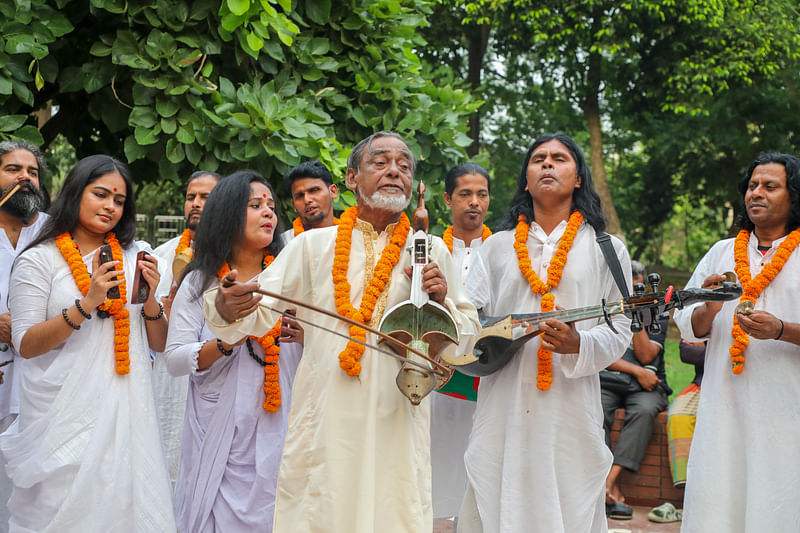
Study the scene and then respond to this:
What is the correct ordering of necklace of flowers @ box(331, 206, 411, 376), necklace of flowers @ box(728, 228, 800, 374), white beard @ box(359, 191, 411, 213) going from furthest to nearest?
necklace of flowers @ box(728, 228, 800, 374) → white beard @ box(359, 191, 411, 213) → necklace of flowers @ box(331, 206, 411, 376)

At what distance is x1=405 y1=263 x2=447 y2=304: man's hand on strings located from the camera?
301 cm

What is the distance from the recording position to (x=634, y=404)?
6.04 metres

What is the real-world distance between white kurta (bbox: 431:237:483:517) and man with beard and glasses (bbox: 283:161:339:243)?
88 cm

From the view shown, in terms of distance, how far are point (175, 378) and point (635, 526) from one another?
330 cm

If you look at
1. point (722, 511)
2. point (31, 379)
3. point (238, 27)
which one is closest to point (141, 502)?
point (31, 379)

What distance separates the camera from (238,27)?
5.57 metres

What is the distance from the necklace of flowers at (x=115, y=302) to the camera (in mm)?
3730

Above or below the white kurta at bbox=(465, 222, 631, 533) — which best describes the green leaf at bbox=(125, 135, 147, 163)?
above

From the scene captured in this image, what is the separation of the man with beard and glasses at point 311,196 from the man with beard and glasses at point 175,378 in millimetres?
504

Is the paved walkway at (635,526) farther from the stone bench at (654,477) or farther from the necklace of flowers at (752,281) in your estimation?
the necklace of flowers at (752,281)

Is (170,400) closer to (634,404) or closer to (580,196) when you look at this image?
(580,196)

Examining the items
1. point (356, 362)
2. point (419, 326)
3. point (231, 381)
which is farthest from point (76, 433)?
point (419, 326)

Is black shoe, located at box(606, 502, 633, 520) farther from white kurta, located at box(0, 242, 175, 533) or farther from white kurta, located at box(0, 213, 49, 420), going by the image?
white kurta, located at box(0, 213, 49, 420)

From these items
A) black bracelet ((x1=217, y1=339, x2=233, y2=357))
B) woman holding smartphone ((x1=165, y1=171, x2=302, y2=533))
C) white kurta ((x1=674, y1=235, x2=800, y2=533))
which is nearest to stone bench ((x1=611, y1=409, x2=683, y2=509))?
white kurta ((x1=674, y1=235, x2=800, y2=533))
